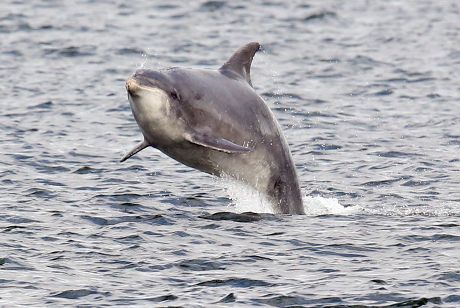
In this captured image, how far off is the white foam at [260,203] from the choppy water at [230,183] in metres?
0.07

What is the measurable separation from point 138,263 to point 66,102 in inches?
533

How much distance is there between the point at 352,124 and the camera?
94.1 ft

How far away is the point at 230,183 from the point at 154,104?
228 centimetres

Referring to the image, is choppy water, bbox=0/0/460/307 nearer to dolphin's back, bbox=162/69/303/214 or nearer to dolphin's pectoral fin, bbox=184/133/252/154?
dolphin's back, bbox=162/69/303/214

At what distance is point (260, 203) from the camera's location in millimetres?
19594

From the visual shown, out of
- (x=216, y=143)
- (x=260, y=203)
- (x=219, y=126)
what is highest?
(x=219, y=126)

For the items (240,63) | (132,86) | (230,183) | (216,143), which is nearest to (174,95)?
(132,86)

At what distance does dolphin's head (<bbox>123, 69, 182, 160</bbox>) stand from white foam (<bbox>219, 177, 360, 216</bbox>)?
158cm

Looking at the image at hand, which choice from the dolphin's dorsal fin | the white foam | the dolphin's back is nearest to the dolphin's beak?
the dolphin's back

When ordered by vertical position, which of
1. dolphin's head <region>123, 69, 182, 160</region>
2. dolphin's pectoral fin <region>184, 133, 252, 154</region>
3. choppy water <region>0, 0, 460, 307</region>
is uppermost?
dolphin's head <region>123, 69, 182, 160</region>

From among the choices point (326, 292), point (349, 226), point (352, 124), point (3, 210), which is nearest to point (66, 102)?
point (352, 124)

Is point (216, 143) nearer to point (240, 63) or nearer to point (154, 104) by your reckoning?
point (154, 104)

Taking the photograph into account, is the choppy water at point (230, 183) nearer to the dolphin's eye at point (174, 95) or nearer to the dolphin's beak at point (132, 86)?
the dolphin's eye at point (174, 95)

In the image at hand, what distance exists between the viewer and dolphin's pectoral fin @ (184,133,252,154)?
57.9 feet
